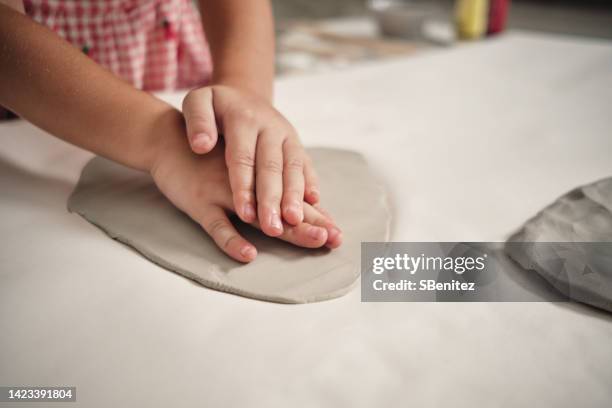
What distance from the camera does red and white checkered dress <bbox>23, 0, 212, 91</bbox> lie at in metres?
0.85

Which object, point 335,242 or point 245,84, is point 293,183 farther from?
point 245,84

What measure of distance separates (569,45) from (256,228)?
1112mm

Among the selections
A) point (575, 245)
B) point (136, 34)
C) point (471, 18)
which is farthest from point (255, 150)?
point (471, 18)

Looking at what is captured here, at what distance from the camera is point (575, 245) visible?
19.4 inches

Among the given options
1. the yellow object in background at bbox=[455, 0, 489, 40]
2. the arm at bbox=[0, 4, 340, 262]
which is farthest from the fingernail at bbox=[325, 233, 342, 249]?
the yellow object in background at bbox=[455, 0, 489, 40]

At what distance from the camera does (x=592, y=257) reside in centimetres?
47

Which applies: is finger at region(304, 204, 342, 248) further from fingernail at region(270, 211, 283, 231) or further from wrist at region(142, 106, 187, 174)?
wrist at region(142, 106, 187, 174)

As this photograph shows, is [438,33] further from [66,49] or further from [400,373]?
[400,373]

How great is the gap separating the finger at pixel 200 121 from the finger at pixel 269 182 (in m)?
0.06

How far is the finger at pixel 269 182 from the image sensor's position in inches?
19.0

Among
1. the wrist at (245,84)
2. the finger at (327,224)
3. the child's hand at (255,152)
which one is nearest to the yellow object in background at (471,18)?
the wrist at (245,84)

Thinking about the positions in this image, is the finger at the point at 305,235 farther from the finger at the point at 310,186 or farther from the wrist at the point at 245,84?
the wrist at the point at 245,84

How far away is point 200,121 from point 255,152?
72 millimetres

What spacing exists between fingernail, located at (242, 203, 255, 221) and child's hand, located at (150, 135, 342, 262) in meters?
0.02
